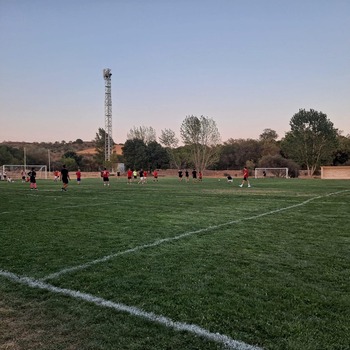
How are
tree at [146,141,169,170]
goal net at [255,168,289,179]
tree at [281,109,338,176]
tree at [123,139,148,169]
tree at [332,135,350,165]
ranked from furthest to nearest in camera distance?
tree at [146,141,169,170]
tree at [123,139,148,169]
tree at [332,135,350,165]
tree at [281,109,338,176]
goal net at [255,168,289,179]

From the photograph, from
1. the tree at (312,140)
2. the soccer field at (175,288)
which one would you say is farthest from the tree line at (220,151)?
the soccer field at (175,288)

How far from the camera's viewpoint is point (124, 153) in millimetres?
85688

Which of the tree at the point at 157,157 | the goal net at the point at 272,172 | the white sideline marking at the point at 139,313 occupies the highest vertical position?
the tree at the point at 157,157

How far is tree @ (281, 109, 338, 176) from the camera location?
71.8 meters

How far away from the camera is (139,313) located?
378 centimetres

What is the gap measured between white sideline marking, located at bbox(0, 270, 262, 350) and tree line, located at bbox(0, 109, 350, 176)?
66043 mm

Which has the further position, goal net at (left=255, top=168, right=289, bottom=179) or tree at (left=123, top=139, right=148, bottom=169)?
tree at (left=123, top=139, right=148, bottom=169)

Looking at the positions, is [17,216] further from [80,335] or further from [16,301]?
[80,335]

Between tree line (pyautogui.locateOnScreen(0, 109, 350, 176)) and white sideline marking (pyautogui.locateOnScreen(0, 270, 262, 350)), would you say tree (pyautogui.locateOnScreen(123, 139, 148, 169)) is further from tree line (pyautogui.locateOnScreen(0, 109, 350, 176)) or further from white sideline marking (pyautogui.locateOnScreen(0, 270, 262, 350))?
white sideline marking (pyautogui.locateOnScreen(0, 270, 262, 350))

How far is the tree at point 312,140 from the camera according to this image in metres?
71.8

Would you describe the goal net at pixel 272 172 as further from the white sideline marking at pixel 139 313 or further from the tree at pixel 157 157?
the white sideline marking at pixel 139 313

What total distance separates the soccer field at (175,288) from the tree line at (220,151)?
62.9 m

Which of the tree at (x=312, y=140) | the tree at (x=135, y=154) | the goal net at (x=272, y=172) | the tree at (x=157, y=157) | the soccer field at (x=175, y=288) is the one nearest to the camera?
the soccer field at (x=175, y=288)

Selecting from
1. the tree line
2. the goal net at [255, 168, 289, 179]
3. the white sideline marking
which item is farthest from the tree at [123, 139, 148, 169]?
the white sideline marking
